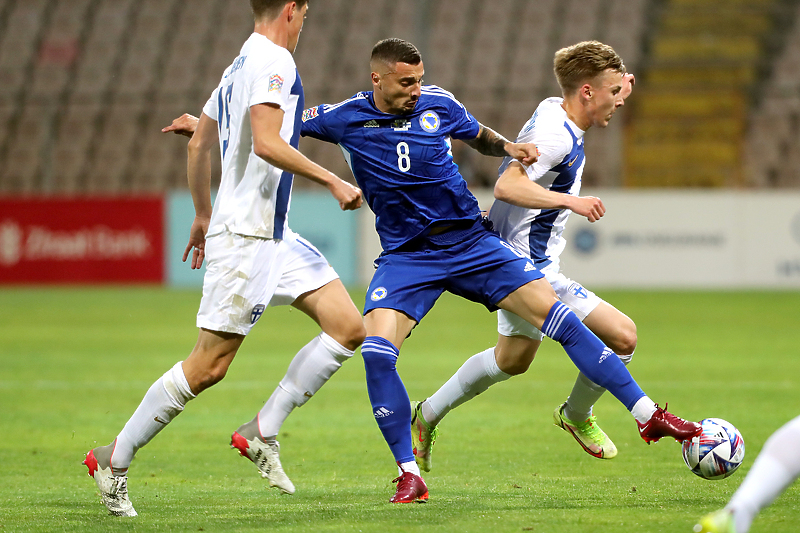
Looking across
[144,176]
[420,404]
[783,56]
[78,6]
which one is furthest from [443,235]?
[78,6]

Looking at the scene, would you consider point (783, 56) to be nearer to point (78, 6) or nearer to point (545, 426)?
point (78, 6)

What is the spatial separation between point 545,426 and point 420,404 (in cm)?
139

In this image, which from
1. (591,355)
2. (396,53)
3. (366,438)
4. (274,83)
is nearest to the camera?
(274,83)

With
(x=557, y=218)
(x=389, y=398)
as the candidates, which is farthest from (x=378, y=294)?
(x=557, y=218)

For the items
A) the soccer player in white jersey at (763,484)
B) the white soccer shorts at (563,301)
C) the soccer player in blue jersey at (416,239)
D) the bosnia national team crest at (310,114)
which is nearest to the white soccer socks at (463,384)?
the white soccer shorts at (563,301)

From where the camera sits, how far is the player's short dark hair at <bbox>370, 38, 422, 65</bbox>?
15.1 ft

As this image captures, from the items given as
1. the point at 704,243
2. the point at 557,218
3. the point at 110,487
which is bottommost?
the point at 110,487

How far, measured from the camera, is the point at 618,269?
17.7 m

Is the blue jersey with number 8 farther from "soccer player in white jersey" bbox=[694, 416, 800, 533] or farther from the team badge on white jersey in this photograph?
"soccer player in white jersey" bbox=[694, 416, 800, 533]

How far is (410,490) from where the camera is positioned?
4355mm

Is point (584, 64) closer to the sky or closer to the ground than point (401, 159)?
closer to the sky

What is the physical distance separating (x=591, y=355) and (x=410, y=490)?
3.14 feet

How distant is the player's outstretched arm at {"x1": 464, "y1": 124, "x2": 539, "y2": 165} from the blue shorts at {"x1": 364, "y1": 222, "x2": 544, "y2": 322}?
401 mm

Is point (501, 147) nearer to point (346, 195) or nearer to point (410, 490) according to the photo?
point (346, 195)
